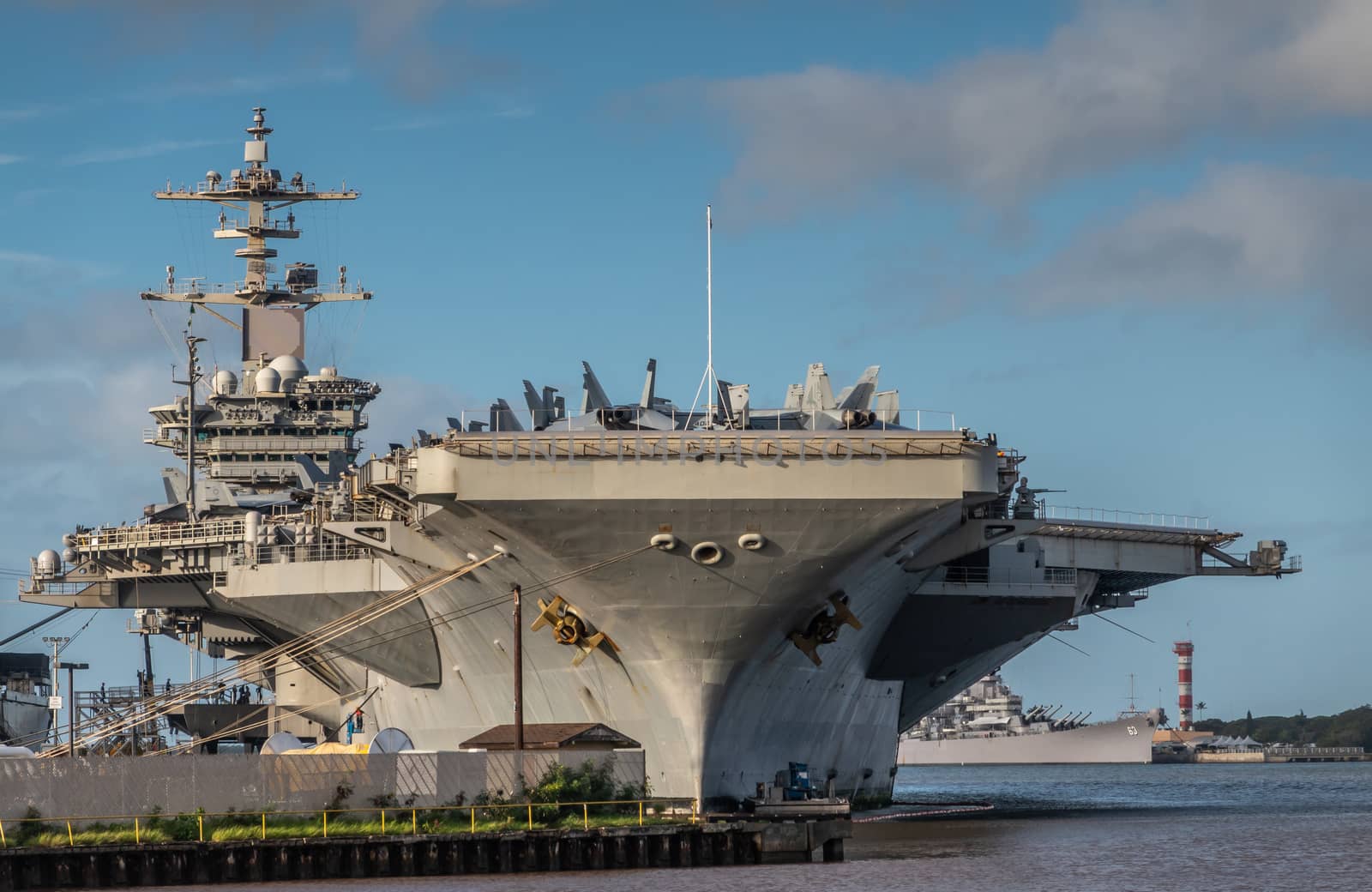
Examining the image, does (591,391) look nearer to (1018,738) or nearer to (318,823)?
(318,823)

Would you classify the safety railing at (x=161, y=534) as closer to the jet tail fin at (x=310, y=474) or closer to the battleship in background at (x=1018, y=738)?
the jet tail fin at (x=310, y=474)

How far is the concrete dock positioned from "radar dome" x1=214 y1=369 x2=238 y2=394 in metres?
32.7

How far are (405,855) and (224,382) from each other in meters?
33.2

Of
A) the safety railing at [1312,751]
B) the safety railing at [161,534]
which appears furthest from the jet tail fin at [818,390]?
the safety railing at [1312,751]

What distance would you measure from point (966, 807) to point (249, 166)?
2817 centimetres

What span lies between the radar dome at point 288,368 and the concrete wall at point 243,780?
101 ft

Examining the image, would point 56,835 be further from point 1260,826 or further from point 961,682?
point 961,682

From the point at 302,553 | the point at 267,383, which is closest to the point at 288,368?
the point at 267,383

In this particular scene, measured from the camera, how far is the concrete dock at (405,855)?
24984 mm

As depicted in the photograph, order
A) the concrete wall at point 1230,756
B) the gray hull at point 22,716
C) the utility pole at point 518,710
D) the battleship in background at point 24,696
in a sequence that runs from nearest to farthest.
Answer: the utility pole at point 518,710 → the gray hull at point 22,716 → the battleship in background at point 24,696 → the concrete wall at point 1230,756

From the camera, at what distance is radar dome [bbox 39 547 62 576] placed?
50.4m

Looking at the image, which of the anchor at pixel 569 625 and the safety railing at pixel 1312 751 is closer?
the anchor at pixel 569 625

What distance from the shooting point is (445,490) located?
28953mm

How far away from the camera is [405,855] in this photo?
1022 inches
